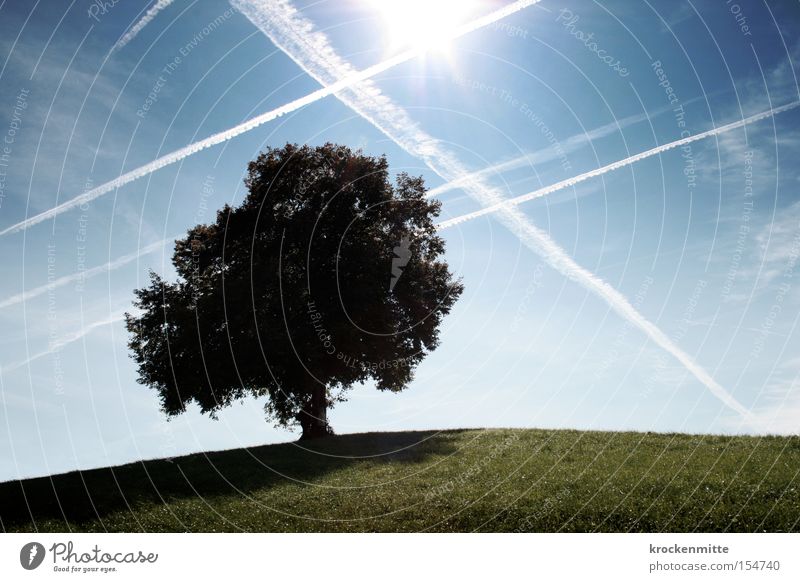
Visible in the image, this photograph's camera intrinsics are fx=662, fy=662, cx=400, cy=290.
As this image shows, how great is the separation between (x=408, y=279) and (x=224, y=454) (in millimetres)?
13144

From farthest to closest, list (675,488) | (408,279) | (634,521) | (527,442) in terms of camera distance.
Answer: (408,279), (527,442), (675,488), (634,521)

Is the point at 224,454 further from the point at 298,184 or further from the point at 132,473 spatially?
the point at 298,184

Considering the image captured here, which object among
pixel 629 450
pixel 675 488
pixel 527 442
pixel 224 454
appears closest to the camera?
pixel 675 488

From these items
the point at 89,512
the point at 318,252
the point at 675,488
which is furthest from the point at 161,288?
the point at 675,488

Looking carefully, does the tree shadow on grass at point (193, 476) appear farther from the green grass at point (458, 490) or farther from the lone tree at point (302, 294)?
the lone tree at point (302, 294)

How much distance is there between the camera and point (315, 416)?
3694 cm

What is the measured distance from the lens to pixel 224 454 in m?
33.5

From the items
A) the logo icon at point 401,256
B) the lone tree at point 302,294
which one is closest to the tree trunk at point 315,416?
the lone tree at point 302,294

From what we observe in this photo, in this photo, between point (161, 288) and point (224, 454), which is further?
point (161, 288)

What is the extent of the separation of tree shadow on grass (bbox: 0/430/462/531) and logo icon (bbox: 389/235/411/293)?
860 centimetres
